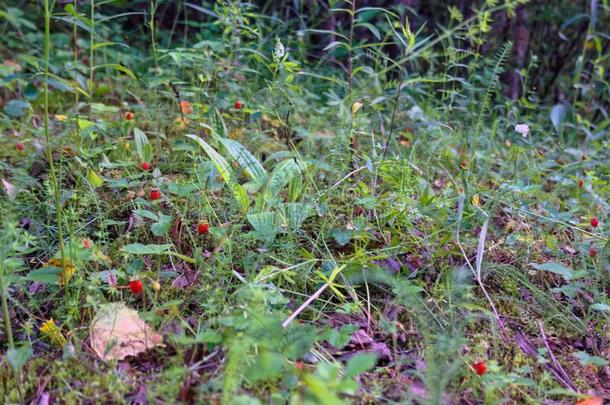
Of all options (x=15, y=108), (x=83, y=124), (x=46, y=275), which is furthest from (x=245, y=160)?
(x=15, y=108)

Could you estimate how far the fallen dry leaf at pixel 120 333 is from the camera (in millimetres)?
1348

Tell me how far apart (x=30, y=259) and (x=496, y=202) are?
1392 millimetres

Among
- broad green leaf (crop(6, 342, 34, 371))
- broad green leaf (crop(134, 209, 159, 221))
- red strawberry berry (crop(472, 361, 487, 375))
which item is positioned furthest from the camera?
broad green leaf (crop(134, 209, 159, 221))

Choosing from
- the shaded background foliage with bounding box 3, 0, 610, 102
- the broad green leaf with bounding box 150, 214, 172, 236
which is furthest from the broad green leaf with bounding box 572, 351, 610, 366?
the shaded background foliage with bounding box 3, 0, 610, 102

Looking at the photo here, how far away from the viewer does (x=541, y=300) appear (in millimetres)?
1698

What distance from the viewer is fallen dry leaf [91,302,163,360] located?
4.42 feet

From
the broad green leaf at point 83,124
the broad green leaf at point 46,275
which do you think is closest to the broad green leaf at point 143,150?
A: the broad green leaf at point 83,124

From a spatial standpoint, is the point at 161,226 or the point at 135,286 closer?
the point at 135,286

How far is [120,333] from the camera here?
4.54ft

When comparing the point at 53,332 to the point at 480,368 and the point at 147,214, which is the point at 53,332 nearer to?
the point at 147,214

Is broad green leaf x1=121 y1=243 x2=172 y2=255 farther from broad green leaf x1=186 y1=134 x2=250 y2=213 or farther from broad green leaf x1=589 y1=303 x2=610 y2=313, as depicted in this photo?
broad green leaf x1=589 y1=303 x2=610 y2=313

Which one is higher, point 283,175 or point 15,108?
point 283,175

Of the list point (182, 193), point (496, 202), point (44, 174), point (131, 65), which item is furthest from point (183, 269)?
point (131, 65)

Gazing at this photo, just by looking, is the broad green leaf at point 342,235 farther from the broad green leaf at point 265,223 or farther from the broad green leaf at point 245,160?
the broad green leaf at point 245,160
